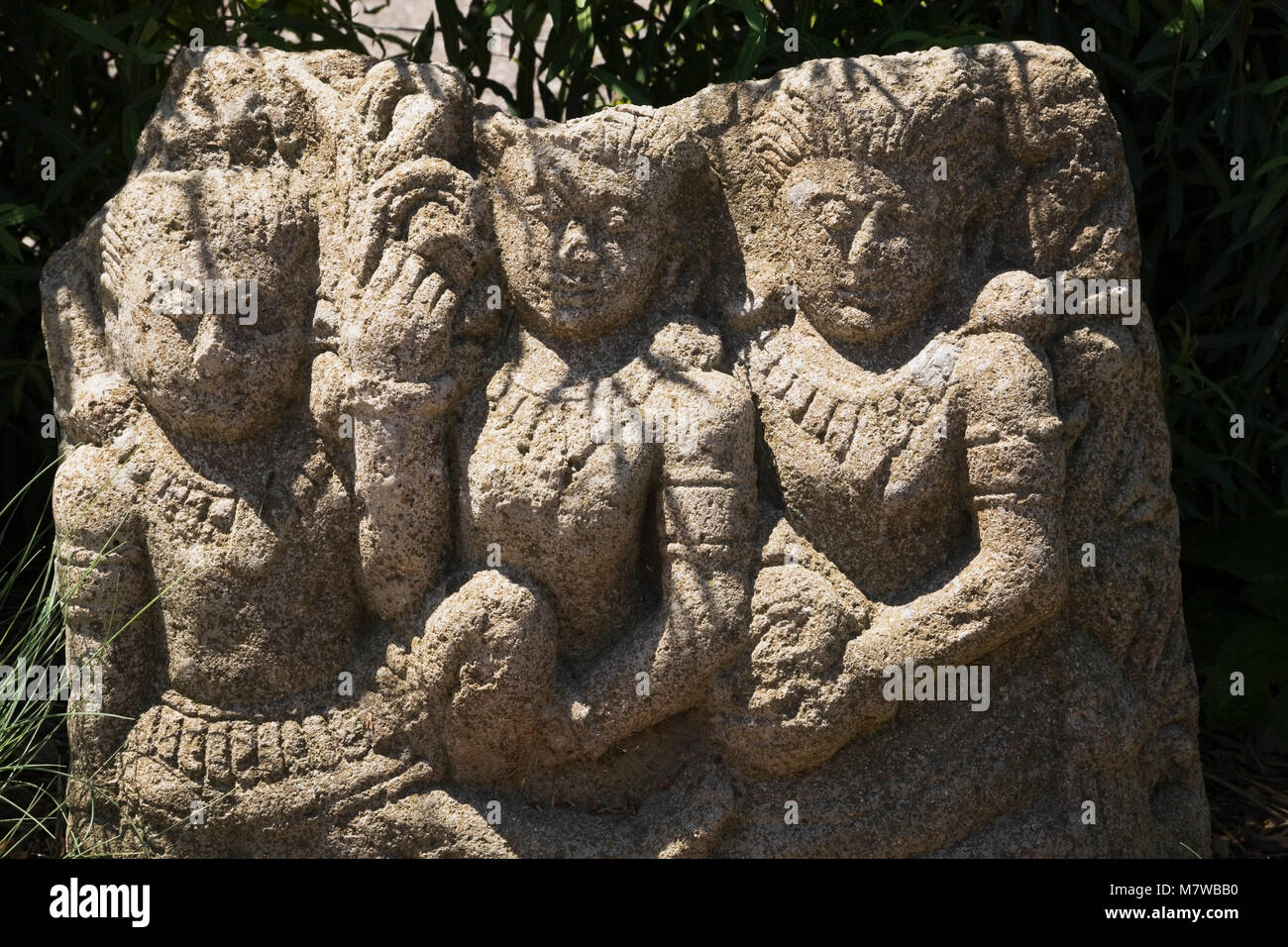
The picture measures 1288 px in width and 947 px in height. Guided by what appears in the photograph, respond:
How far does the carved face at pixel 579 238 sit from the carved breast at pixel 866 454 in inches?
16.0

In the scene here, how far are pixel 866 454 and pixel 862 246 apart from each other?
1.65ft

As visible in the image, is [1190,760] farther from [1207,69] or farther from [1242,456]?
[1207,69]

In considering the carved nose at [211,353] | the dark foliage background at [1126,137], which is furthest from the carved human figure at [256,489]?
the dark foliage background at [1126,137]

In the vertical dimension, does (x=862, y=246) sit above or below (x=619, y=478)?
above

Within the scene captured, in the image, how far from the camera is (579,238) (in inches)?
162

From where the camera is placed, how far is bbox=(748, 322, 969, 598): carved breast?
13.5 feet

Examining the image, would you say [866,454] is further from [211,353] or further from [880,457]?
[211,353]

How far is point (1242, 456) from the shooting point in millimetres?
5539

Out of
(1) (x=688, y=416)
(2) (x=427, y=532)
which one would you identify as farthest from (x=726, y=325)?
(2) (x=427, y=532)

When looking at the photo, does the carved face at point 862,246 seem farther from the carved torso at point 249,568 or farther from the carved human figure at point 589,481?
the carved torso at point 249,568

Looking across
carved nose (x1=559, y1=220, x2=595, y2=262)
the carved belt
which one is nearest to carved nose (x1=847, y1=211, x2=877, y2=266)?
carved nose (x1=559, y1=220, x2=595, y2=262)

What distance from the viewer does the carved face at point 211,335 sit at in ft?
13.5

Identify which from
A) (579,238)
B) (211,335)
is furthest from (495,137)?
(211,335)
